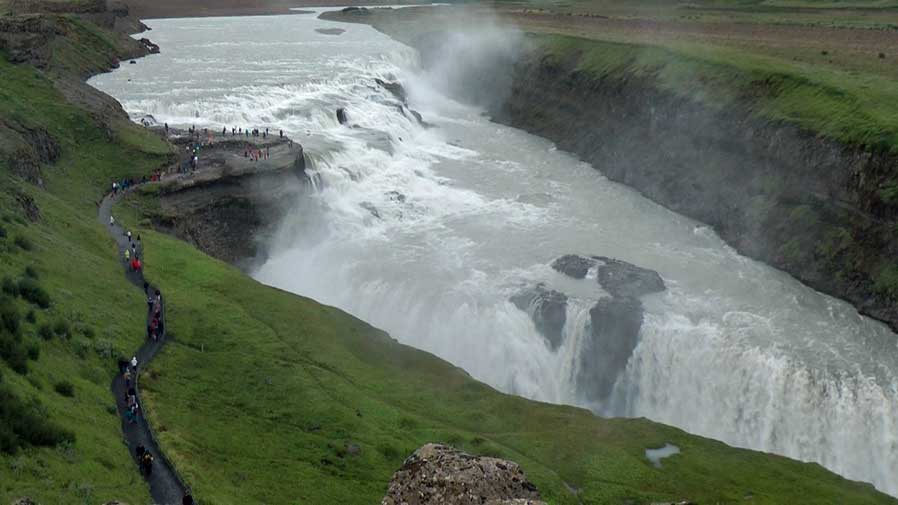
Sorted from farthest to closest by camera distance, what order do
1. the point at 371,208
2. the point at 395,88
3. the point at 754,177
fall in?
the point at 395,88, the point at 371,208, the point at 754,177

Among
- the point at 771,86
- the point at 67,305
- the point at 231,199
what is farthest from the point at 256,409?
the point at 771,86

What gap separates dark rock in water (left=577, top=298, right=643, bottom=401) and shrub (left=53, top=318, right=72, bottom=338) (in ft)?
80.0

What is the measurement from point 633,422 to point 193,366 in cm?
1808

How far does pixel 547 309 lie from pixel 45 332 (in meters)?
24.8

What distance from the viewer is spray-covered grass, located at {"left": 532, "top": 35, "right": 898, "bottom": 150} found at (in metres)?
49.6

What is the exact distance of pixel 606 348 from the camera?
1604 inches

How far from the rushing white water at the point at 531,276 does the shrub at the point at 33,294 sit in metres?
19.9

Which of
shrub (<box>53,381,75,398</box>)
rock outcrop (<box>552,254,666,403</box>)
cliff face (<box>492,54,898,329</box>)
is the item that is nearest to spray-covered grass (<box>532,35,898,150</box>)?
cliff face (<box>492,54,898,329</box>)

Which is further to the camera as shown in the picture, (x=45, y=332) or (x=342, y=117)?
(x=342, y=117)

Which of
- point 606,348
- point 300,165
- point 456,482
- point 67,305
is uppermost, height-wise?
point 456,482

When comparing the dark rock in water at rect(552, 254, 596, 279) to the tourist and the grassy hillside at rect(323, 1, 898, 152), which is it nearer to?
the grassy hillside at rect(323, 1, 898, 152)

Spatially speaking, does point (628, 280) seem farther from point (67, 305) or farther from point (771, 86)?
point (67, 305)

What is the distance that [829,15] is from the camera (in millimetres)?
102562

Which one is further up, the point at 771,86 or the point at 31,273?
the point at 771,86
